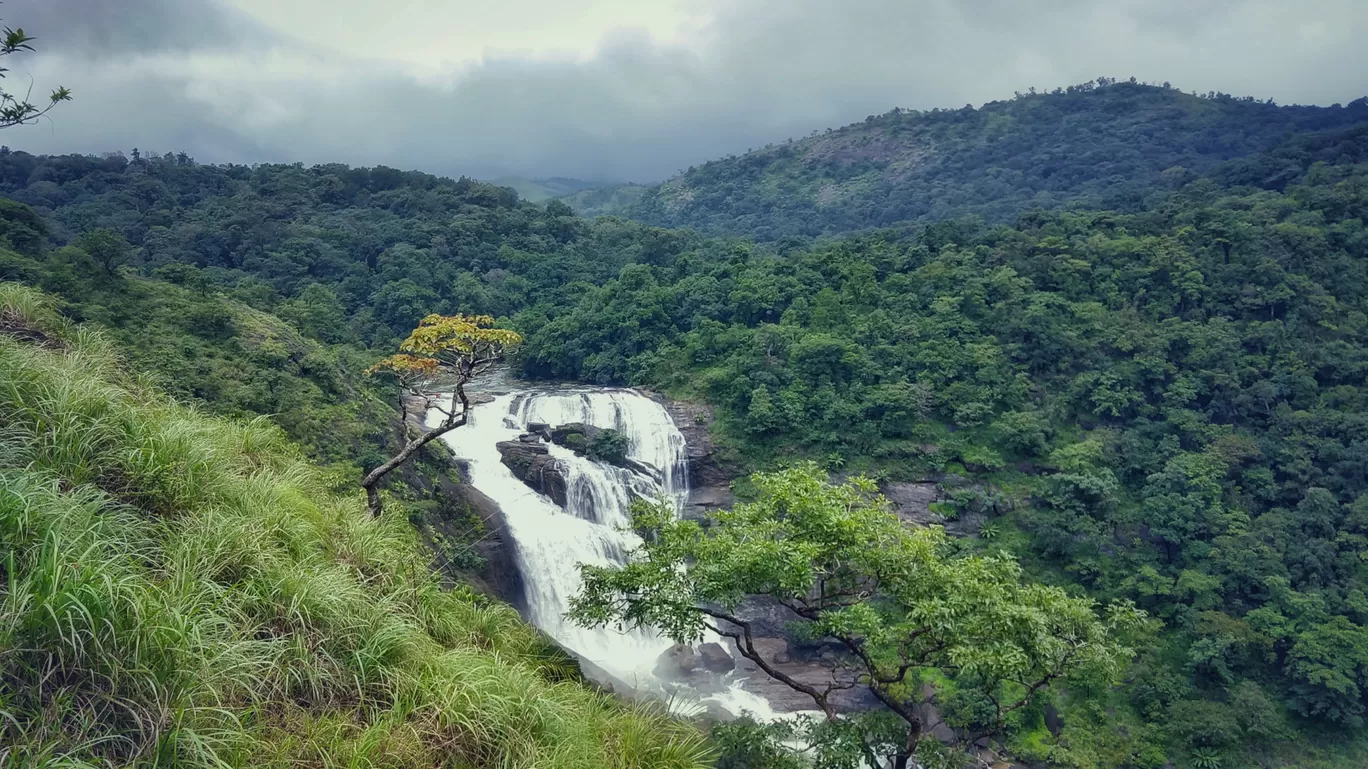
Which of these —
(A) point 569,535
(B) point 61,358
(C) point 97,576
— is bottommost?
(A) point 569,535

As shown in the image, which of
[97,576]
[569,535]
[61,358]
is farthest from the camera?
[569,535]

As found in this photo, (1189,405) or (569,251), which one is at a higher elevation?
(569,251)

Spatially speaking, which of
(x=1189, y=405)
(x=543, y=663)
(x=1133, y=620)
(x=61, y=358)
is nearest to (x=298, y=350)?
(x=61, y=358)

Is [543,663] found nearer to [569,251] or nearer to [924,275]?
[924,275]

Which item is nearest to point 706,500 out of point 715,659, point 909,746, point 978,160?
point 715,659

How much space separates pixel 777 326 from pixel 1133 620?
19.2 m

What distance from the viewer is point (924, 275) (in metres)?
29.9

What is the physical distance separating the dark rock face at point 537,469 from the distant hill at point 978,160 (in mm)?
49259

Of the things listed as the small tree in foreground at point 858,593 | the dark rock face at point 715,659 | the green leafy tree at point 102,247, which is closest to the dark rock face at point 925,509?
the dark rock face at point 715,659

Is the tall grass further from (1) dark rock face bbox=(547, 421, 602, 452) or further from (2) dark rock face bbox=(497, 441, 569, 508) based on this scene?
(1) dark rock face bbox=(547, 421, 602, 452)

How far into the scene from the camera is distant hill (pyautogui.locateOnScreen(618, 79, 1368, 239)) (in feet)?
225

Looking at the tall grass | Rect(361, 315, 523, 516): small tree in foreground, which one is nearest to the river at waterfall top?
Rect(361, 315, 523, 516): small tree in foreground

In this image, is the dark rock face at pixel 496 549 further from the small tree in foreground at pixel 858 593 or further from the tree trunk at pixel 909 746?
the tree trunk at pixel 909 746

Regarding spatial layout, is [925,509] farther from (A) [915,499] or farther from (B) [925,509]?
(A) [915,499]
